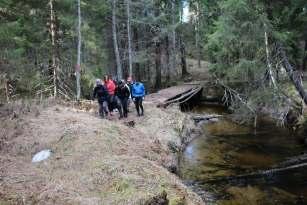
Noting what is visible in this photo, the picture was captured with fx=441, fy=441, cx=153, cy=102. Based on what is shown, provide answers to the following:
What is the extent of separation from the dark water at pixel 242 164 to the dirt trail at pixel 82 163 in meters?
1.46

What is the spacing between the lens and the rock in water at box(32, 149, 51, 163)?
12.1 metres

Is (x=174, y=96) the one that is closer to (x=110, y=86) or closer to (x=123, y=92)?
(x=110, y=86)

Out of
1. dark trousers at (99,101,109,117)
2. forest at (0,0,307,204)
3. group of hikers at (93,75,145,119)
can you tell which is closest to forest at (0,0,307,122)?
forest at (0,0,307,204)

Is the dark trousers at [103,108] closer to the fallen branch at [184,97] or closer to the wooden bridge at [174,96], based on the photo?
Answer: the wooden bridge at [174,96]

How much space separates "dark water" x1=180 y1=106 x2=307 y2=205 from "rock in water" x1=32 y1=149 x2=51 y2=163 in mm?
4766

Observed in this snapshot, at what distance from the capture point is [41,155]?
12414 mm

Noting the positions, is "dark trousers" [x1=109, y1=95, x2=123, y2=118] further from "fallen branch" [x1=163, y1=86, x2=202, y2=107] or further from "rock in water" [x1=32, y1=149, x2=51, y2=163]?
"rock in water" [x1=32, y1=149, x2=51, y2=163]

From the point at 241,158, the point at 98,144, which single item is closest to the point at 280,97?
the point at 241,158

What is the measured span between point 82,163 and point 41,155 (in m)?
1.67

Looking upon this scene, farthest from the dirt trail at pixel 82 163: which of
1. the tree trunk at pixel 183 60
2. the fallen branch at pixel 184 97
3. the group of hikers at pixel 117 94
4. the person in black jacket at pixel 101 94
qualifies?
the tree trunk at pixel 183 60

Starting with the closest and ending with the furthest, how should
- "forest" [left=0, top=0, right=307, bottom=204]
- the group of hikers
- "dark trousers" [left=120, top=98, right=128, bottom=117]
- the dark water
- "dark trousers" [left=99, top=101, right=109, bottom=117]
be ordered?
the dark water
"forest" [left=0, top=0, right=307, bottom=204]
the group of hikers
"dark trousers" [left=99, top=101, right=109, bottom=117]
"dark trousers" [left=120, top=98, right=128, bottom=117]

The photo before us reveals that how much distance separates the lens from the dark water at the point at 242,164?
43.9 ft

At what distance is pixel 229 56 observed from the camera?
96.0 feet

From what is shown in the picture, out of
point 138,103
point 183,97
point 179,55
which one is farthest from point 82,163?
point 179,55
